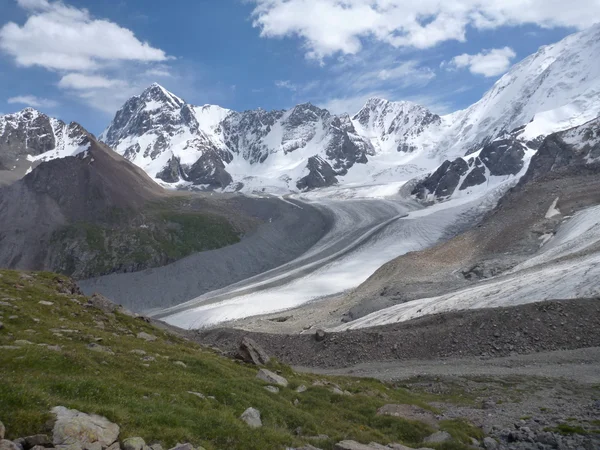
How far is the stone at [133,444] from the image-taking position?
31.6ft

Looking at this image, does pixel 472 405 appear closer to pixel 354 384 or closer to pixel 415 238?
pixel 354 384

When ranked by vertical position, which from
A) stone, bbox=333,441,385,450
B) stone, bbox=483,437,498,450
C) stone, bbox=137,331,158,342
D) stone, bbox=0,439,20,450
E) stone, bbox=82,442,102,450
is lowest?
stone, bbox=483,437,498,450

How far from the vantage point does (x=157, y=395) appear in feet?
45.7

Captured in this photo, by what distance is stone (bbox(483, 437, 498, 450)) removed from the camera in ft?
51.8

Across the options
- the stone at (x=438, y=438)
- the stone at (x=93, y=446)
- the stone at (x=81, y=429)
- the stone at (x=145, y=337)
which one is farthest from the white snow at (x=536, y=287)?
the stone at (x=93, y=446)

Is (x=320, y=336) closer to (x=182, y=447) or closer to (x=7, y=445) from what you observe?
(x=182, y=447)

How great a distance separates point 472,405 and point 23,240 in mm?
162570

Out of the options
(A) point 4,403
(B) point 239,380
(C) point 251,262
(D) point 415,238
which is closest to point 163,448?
(A) point 4,403

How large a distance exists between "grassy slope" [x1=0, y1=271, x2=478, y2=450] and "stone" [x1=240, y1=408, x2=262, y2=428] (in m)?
0.31

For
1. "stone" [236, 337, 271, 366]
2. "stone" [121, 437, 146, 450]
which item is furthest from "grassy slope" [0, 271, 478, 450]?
"stone" [236, 337, 271, 366]

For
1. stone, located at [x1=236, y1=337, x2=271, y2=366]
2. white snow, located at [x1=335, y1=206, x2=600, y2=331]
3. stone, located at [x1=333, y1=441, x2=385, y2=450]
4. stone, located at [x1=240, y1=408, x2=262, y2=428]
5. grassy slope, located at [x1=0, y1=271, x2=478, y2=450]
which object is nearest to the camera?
grassy slope, located at [x1=0, y1=271, x2=478, y2=450]

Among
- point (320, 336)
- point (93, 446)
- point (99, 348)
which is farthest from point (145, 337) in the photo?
point (320, 336)

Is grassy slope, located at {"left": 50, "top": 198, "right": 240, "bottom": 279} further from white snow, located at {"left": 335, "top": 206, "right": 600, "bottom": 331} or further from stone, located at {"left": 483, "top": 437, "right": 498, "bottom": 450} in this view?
stone, located at {"left": 483, "top": 437, "right": 498, "bottom": 450}

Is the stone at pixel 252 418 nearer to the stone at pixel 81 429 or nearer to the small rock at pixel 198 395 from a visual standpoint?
the small rock at pixel 198 395
